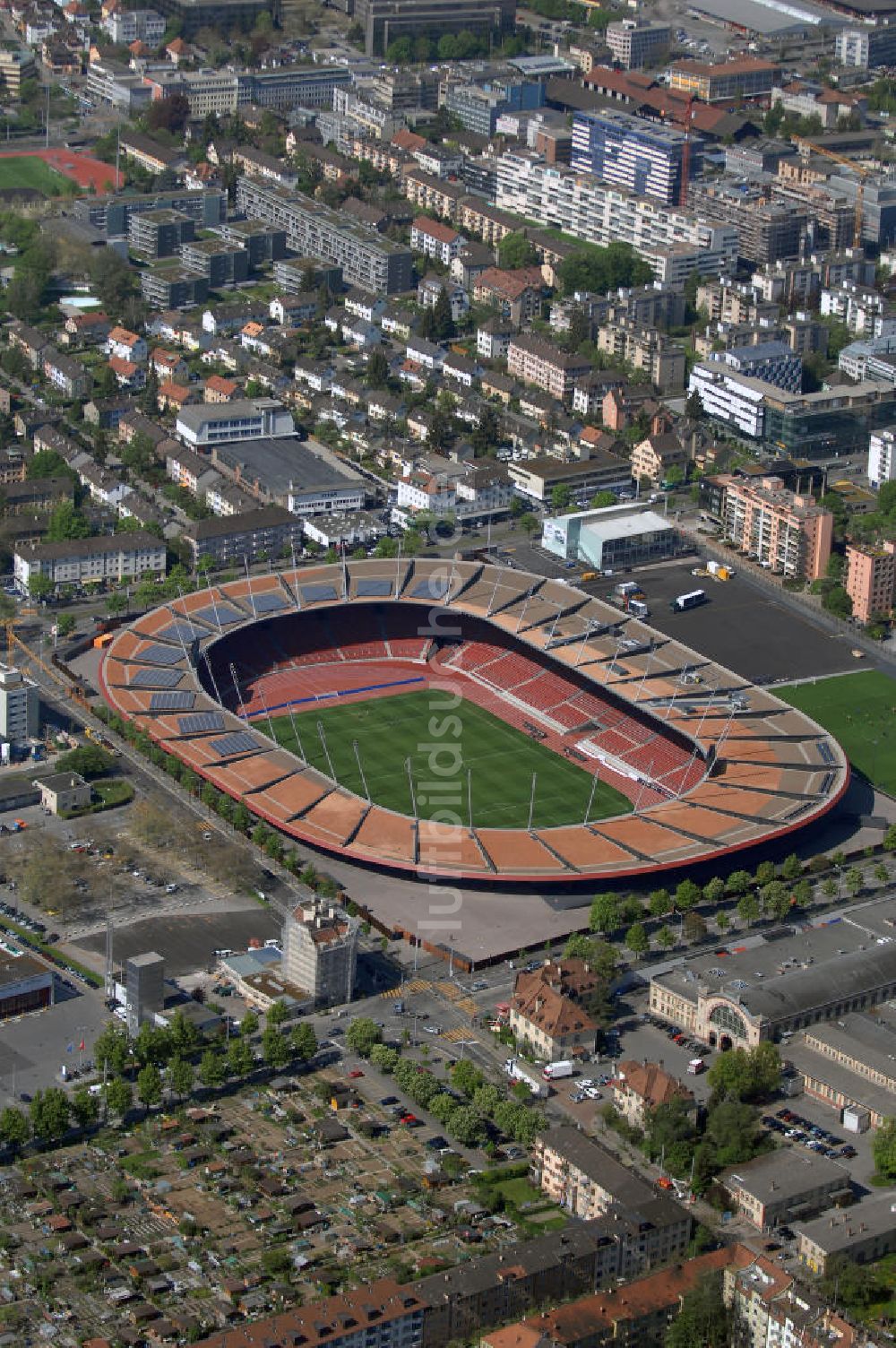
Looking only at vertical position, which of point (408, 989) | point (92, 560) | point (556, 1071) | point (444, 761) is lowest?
point (444, 761)

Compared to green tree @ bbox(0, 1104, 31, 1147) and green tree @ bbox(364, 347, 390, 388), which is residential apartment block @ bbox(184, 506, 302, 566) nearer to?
green tree @ bbox(364, 347, 390, 388)

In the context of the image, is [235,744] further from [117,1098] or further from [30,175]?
[30,175]

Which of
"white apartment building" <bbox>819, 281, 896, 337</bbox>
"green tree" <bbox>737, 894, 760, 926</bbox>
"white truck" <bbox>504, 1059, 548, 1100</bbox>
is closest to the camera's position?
"white truck" <bbox>504, 1059, 548, 1100</bbox>

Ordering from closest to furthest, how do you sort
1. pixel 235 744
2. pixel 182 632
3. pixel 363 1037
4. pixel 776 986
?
pixel 363 1037 → pixel 776 986 → pixel 235 744 → pixel 182 632

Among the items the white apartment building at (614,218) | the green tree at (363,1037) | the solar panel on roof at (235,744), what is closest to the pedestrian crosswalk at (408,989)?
the green tree at (363,1037)

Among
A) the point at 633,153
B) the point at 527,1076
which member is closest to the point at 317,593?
the point at 527,1076

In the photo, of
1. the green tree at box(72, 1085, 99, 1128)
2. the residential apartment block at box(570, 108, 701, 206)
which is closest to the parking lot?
the green tree at box(72, 1085, 99, 1128)

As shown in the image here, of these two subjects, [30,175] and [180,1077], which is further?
[30,175]
